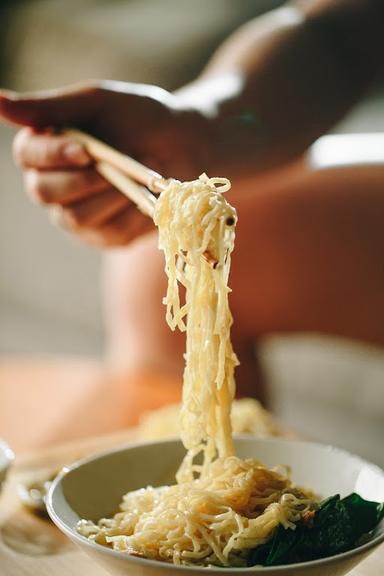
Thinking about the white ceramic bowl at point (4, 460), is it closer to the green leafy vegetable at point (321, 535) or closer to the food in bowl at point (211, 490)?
the food in bowl at point (211, 490)

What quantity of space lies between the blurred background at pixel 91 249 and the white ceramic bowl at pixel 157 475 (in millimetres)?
1502

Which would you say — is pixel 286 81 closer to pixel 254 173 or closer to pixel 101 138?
pixel 254 173

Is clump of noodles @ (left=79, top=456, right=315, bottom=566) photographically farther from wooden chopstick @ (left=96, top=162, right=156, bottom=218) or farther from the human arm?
the human arm

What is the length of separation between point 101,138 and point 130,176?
11.0 inches

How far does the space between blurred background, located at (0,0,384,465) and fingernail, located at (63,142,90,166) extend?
149 cm

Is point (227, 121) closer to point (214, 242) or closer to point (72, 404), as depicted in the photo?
point (72, 404)

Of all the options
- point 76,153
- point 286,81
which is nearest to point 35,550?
point 76,153

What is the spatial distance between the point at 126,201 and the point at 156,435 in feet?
1.14

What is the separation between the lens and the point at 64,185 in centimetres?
117

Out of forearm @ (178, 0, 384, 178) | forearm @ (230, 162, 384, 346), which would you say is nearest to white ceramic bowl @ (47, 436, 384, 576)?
forearm @ (178, 0, 384, 178)

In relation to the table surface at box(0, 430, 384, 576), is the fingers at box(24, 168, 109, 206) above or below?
above

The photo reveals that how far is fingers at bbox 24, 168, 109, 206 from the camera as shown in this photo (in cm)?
116

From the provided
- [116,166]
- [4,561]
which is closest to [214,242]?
[116,166]

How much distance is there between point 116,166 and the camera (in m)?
0.97
